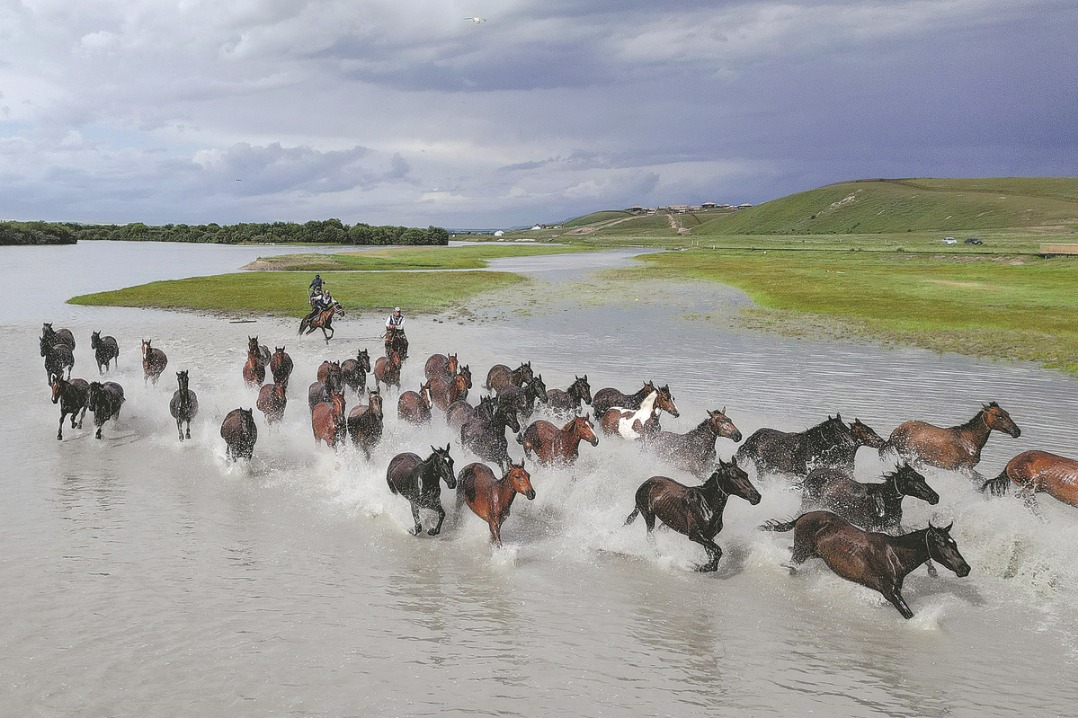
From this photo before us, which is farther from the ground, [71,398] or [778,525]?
[71,398]

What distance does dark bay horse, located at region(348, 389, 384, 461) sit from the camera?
11781mm

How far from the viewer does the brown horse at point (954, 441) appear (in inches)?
422

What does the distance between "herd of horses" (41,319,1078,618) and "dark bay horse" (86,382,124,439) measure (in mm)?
24

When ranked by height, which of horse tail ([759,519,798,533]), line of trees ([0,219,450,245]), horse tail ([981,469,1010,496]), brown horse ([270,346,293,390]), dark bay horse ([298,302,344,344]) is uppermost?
line of trees ([0,219,450,245])

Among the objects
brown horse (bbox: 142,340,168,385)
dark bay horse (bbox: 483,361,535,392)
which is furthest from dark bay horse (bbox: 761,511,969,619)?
brown horse (bbox: 142,340,168,385)

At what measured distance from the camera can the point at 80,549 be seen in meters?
8.94

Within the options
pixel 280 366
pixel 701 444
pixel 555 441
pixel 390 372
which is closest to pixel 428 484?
pixel 555 441

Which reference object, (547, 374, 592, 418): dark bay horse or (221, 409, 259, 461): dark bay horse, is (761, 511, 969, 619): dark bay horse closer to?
(547, 374, 592, 418): dark bay horse

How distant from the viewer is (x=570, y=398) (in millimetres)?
14508

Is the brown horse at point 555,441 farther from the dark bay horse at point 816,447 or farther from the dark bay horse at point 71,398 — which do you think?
the dark bay horse at point 71,398

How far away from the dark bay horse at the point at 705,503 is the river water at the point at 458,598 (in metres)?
0.43

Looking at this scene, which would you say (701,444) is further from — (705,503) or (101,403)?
(101,403)

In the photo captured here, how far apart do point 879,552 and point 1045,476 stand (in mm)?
3538

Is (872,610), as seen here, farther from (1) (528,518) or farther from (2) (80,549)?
(2) (80,549)
